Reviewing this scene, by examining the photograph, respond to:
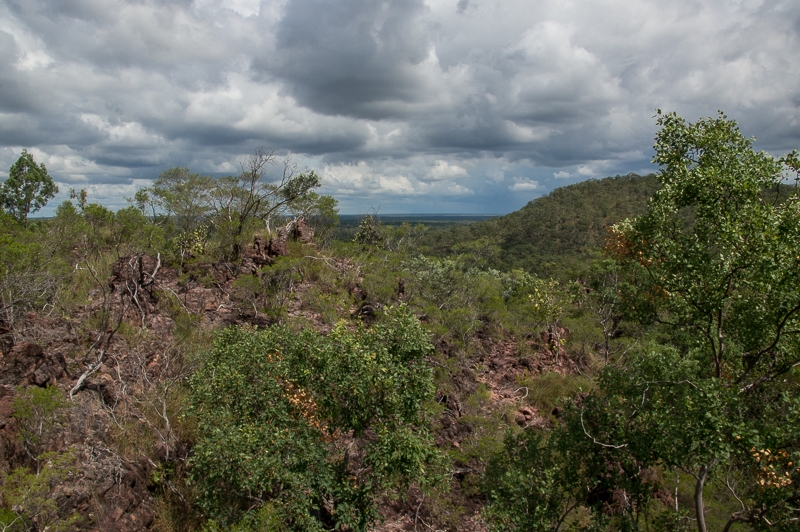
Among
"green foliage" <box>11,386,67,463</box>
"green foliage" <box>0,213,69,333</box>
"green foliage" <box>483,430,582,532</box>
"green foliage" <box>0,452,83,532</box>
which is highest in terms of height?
"green foliage" <box>0,213,69,333</box>

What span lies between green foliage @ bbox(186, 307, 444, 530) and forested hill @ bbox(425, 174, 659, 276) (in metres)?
44.4

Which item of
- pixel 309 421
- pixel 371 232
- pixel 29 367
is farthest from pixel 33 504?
pixel 371 232

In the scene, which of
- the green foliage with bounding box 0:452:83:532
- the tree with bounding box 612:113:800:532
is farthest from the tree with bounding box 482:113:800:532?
the green foliage with bounding box 0:452:83:532

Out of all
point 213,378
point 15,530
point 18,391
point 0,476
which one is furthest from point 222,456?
point 18,391

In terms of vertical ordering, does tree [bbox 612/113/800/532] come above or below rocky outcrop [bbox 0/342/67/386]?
above

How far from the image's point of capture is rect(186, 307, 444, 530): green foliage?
6.28m

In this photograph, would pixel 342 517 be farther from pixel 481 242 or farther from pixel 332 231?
pixel 481 242

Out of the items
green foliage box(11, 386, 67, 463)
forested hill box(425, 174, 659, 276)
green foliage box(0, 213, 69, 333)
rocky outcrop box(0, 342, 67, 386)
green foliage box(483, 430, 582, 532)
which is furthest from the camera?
forested hill box(425, 174, 659, 276)

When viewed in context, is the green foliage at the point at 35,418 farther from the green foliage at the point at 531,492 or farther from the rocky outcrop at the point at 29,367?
the green foliage at the point at 531,492

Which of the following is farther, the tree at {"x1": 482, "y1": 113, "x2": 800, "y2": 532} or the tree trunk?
the tree trunk

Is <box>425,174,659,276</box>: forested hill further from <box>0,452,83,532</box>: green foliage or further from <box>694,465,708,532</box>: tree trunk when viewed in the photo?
<box>0,452,83,532</box>: green foliage

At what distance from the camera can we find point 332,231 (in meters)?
28.2

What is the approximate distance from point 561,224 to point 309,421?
218 feet

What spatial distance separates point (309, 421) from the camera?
7.08 m
